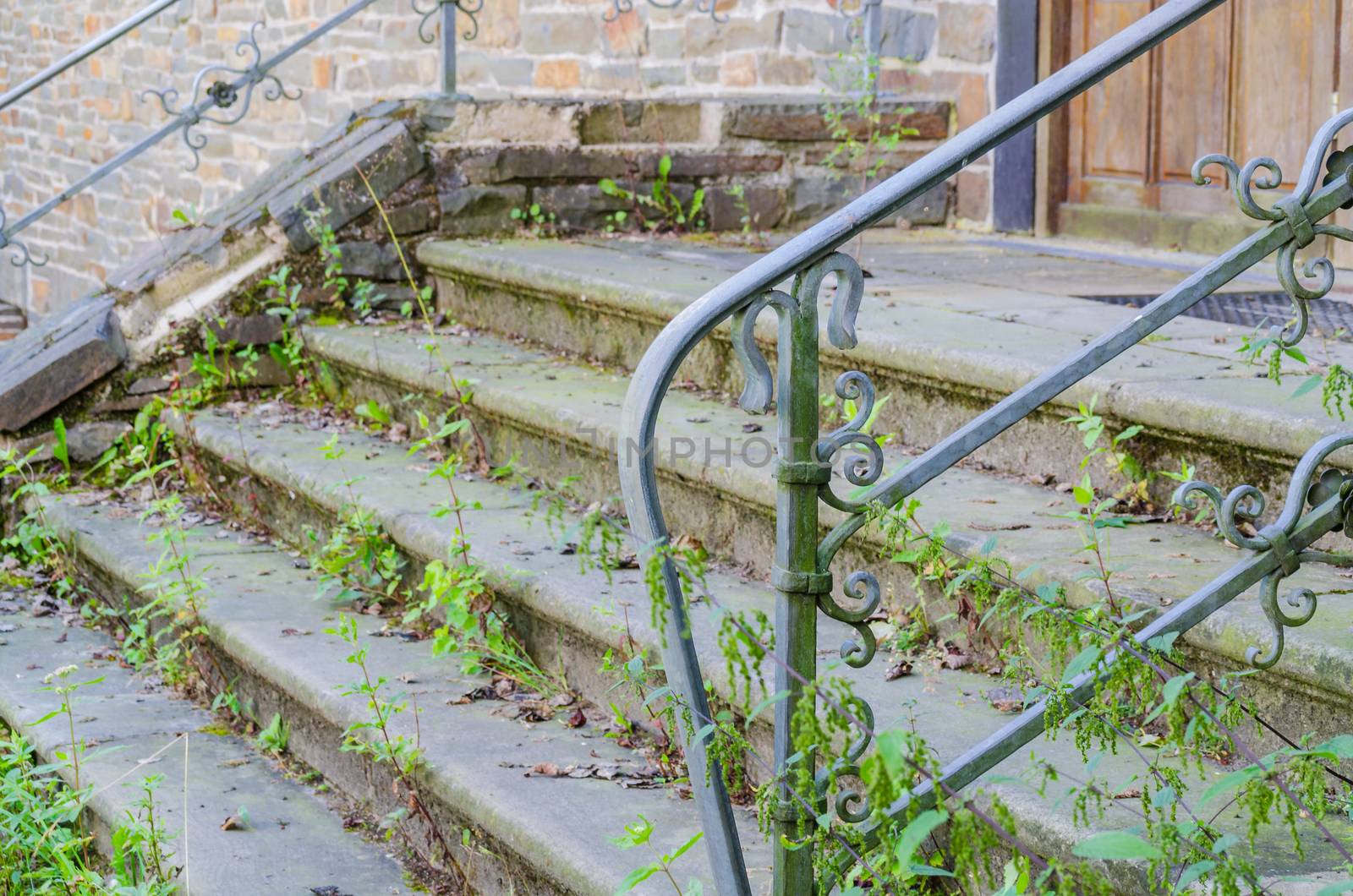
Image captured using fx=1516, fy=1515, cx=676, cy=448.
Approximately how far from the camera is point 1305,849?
1780mm

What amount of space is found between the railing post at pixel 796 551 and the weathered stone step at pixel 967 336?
988 mm

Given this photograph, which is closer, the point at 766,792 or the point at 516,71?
the point at 766,792

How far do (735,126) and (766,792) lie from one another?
142 inches

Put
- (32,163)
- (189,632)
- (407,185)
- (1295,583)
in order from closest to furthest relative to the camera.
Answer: (1295,583), (189,632), (407,185), (32,163)

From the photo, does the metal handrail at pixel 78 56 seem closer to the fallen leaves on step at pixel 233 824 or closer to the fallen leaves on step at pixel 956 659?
the fallen leaves on step at pixel 233 824

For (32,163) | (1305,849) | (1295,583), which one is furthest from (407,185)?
(32,163)

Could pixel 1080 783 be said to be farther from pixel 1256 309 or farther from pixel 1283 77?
pixel 1283 77

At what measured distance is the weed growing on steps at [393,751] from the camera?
250 centimetres

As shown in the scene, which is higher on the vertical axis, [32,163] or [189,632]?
[32,163]

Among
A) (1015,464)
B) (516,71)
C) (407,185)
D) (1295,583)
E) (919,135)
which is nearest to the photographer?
(1295,583)

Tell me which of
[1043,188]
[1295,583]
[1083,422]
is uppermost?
[1043,188]

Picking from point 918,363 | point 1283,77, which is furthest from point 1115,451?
point 1283,77

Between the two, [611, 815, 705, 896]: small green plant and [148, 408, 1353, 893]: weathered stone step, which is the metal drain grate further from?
[611, 815, 705, 896]: small green plant

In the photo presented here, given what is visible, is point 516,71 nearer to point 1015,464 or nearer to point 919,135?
point 919,135
